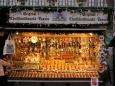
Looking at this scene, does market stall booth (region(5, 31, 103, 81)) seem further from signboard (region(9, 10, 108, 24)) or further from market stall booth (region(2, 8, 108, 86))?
signboard (region(9, 10, 108, 24))

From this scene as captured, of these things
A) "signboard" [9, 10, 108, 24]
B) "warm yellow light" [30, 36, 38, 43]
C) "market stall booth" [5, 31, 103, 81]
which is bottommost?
"market stall booth" [5, 31, 103, 81]

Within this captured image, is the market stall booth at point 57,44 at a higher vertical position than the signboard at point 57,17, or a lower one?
lower

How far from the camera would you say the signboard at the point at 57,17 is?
51.7ft

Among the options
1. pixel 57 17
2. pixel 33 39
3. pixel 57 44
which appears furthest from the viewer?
pixel 57 44

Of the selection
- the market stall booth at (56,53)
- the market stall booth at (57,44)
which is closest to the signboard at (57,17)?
the market stall booth at (57,44)

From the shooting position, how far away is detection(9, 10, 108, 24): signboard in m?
15.8

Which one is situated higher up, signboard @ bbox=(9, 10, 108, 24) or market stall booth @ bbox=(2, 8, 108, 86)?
signboard @ bbox=(9, 10, 108, 24)

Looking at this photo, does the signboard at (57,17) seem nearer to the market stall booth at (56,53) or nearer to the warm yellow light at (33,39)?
the market stall booth at (56,53)

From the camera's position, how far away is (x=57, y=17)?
1576 cm

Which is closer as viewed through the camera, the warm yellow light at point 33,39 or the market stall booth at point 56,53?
the market stall booth at point 56,53

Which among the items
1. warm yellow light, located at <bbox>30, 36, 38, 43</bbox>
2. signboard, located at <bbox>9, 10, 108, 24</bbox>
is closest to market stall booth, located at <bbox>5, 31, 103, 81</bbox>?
warm yellow light, located at <bbox>30, 36, 38, 43</bbox>

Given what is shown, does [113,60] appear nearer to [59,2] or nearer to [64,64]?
[64,64]

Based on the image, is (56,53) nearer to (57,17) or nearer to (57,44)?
(57,44)

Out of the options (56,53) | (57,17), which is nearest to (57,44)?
(56,53)
